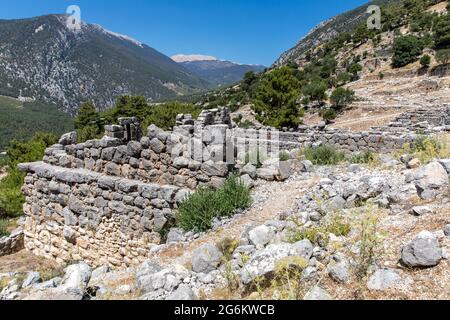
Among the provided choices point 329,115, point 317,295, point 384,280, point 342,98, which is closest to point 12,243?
point 317,295

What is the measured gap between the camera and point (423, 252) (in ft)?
10.9

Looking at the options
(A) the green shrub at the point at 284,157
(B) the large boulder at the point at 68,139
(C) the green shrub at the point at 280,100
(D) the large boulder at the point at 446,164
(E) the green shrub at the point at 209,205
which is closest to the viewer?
(D) the large boulder at the point at 446,164

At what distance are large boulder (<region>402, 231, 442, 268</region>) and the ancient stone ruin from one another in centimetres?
446

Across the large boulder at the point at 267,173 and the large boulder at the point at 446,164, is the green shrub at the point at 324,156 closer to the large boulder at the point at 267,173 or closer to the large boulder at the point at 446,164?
the large boulder at the point at 267,173

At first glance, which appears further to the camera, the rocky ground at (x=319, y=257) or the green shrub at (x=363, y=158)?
the green shrub at (x=363, y=158)

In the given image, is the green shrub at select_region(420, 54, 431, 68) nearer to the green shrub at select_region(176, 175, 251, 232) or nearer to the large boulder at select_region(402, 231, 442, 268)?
the green shrub at select_region(176, 175, 251, 232)

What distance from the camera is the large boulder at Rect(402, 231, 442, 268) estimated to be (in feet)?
10.8

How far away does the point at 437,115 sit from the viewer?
20781mm

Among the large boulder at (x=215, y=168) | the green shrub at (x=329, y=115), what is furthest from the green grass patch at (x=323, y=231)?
the green shrub at (x=329, y=115)

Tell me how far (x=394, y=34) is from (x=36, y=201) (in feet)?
207

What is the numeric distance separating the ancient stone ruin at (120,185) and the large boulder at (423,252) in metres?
4.46

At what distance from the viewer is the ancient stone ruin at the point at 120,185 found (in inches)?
304

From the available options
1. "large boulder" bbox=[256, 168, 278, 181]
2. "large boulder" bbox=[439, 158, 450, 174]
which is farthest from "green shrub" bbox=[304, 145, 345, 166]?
"large boulder" bbox=[439, 158, 450, 174]
